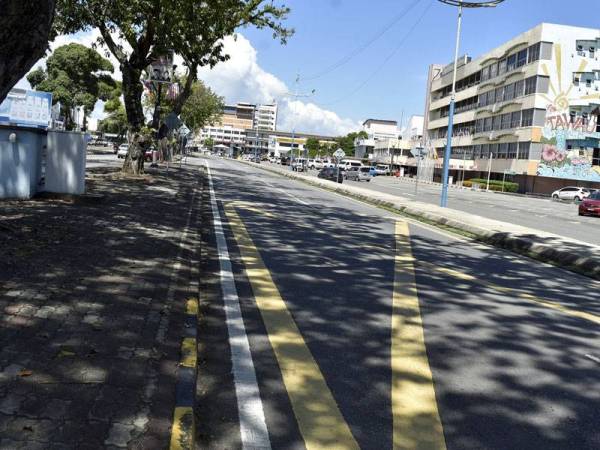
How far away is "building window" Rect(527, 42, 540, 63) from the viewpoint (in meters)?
59.7

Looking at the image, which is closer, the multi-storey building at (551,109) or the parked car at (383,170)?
the multi-storey building at (551,109)

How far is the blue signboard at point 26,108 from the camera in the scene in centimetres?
4275

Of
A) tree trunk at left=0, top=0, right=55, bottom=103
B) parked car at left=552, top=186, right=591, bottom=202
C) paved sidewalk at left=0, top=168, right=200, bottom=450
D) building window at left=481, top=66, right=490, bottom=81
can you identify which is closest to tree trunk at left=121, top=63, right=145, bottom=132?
paved sidewalk at left=0, top=168, right=200, bottom=450

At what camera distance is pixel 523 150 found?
201 ft

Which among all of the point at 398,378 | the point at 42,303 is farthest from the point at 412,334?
the point at 42,303

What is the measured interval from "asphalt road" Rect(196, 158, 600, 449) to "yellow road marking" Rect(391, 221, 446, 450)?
0.04ft

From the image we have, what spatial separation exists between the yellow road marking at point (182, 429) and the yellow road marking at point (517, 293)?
4.98 metres

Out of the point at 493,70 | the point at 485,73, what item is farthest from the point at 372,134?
the point at 493,70

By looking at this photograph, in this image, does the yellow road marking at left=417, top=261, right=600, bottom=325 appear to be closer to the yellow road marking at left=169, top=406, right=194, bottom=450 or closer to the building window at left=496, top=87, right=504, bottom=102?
the yellow road marking at left=169, top=406, right=194, bottom=450

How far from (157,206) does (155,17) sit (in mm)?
8493

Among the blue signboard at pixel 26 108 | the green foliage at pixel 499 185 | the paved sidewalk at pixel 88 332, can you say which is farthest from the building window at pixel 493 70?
the paved sidewalk at pixel 88 332

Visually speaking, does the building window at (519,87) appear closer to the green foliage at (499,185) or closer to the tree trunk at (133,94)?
the green foliage at (499,185)

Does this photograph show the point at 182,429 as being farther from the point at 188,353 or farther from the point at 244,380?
the point at 188,353

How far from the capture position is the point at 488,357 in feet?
16.4
